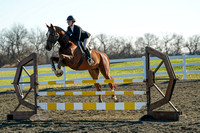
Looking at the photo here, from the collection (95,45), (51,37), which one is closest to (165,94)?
(51,37)

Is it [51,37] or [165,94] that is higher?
[51,37]

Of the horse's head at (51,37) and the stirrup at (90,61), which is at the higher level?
the horse's head at (51,37)

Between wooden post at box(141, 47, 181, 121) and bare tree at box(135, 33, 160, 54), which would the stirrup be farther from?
bare tree at box(135, 33, 160, 54)

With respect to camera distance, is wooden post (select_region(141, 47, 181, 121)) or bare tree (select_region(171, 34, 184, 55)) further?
bare tree (select_region(171, 34, 184, 55))

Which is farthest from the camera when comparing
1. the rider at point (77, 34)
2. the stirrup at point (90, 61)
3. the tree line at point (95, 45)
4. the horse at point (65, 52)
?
the tree line at point (95, 45)

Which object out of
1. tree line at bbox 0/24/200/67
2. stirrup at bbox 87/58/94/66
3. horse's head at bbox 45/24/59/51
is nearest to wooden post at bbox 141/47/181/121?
stirrup at bbox 87/58/94/66

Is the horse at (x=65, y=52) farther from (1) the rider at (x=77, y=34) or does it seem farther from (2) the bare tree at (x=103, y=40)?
(2) the bare tree at (x=103, y=40)

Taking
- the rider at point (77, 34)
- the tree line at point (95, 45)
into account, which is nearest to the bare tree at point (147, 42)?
the tree line at point (95, 45)

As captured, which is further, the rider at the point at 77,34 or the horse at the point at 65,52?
the rider at the point at 77,34

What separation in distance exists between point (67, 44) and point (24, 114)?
1.88 meters

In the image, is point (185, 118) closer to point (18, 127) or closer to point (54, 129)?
point (54, 129)

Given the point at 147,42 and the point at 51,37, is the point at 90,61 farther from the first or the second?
the point at 147,42

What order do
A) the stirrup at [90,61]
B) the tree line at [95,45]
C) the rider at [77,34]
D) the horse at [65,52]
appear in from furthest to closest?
1. the tree line at [95,45]
2. the stirrup at [90,61]
3. the rider at [77,34]
4. the horse at [65,52]

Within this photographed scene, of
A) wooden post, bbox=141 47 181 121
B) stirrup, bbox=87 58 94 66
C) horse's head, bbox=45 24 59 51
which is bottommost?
wooden post, bbox=141 47 181 121
